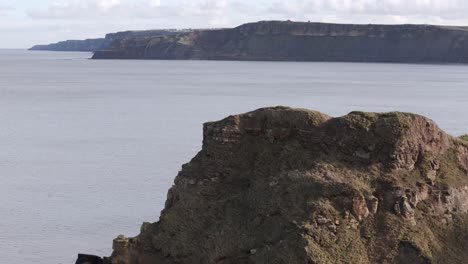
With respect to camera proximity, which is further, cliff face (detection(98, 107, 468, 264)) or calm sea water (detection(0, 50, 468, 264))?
calm sea water (detection(0, 50, 468, 264))

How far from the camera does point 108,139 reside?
251 ft

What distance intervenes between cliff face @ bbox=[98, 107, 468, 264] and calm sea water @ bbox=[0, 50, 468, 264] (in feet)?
35.2

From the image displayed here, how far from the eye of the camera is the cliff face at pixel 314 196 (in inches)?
1003

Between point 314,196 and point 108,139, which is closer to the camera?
point 314,196

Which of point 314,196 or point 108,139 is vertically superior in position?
point 314,196

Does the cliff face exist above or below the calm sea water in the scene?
above

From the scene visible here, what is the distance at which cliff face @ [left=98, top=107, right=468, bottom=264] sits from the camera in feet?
83.6

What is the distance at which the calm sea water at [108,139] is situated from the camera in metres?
42.6

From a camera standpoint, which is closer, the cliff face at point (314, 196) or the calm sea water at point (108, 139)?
the cliff face at point (314, 196)

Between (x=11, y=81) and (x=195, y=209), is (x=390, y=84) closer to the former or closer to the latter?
(x=11, y=81)

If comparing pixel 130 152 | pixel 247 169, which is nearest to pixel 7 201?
pixel 130 152

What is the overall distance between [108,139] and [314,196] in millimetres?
52067

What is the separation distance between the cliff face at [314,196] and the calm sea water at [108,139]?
10.7 meters

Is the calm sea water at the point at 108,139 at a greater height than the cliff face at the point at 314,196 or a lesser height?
lesser
